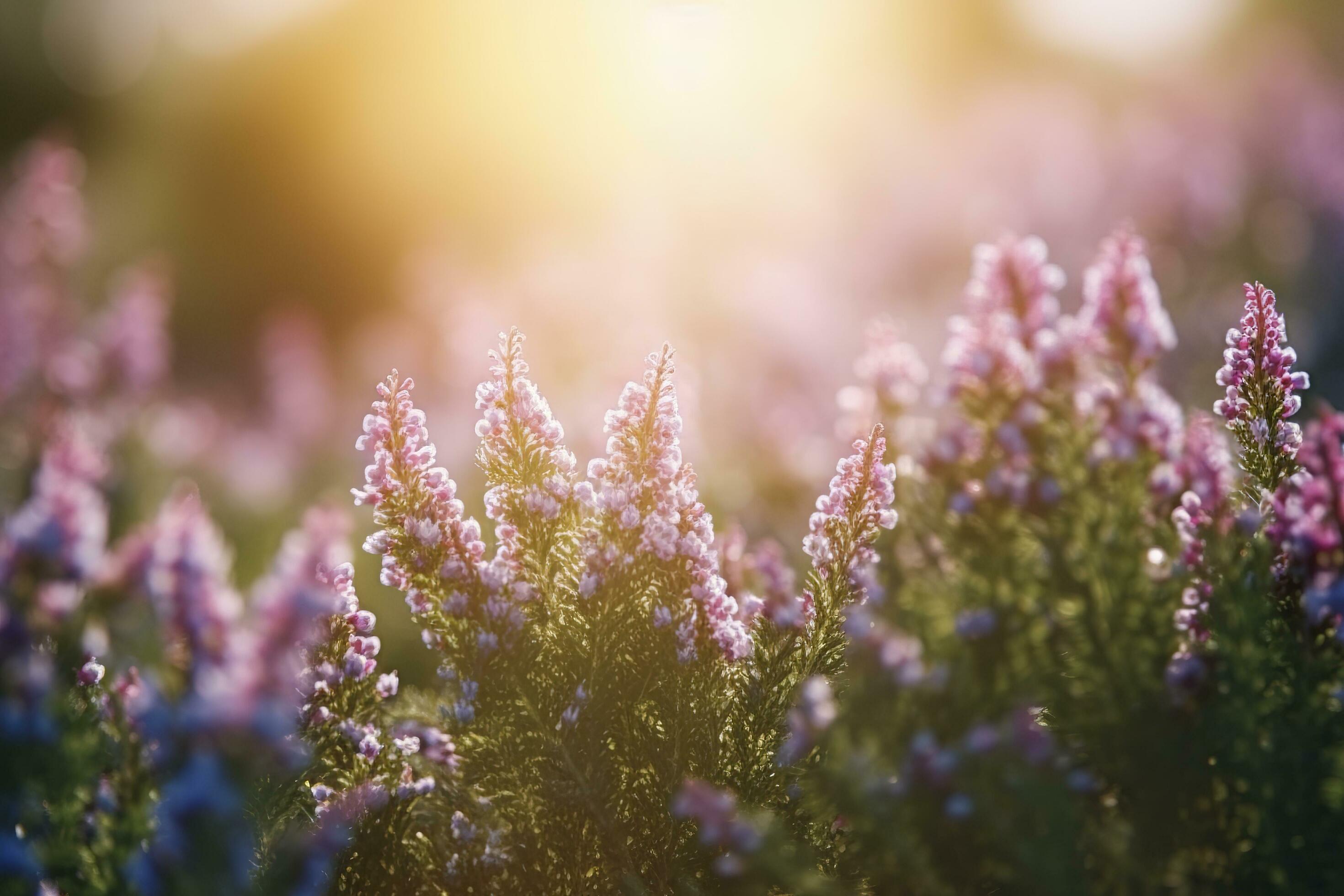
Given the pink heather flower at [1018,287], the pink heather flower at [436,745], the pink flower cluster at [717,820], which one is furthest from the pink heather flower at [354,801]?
the pink heather flower at [1018,287]

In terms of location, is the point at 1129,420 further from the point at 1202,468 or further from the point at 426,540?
the point at 426,540

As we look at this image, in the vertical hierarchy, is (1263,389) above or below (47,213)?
below

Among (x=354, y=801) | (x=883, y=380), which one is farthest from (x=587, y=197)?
(x=354, y=801)

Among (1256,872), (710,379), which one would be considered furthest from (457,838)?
(710,379)

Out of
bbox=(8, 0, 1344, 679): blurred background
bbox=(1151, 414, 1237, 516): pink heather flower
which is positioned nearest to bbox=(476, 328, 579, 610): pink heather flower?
bbox=(1151, 414, 1237, 516): pink heather flower

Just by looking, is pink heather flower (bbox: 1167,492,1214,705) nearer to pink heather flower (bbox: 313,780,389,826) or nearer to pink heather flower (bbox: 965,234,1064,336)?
pink heather flower (bbox: 965,234,1064,336)

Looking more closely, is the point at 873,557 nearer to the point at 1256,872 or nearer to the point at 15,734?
the point at 1256,872

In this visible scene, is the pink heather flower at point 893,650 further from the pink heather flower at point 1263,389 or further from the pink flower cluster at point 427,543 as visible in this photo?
the pink heather flower at point 1263,389
